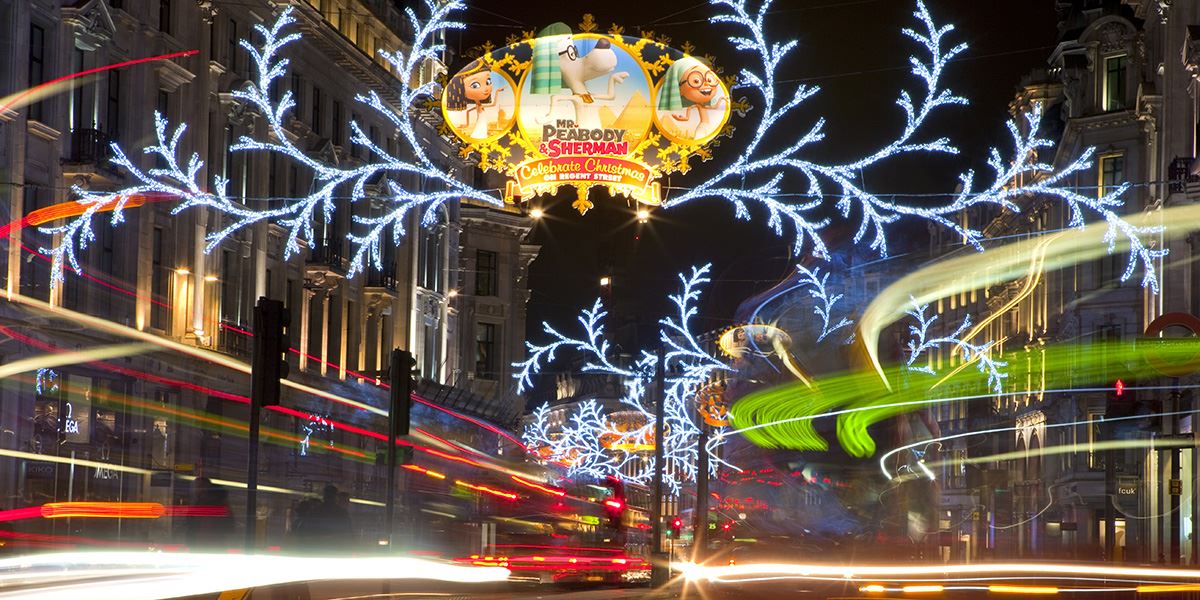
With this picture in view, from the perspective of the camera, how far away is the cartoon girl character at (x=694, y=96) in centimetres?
1809

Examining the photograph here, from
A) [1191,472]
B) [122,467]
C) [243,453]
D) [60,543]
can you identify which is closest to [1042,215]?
[1191,472]

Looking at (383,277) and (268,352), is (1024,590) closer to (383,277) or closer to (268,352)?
(268,352)

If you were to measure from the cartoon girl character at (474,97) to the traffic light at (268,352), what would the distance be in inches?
160

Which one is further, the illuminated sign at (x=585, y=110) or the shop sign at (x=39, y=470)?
the shop sign at (x=39, y=470)

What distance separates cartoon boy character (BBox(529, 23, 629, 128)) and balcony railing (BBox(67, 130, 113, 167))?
19.5 meters

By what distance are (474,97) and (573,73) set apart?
1.07m

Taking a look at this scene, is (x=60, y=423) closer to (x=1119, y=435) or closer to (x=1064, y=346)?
(x=1119, y=435)

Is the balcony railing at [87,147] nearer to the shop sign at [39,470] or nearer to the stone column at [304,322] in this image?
the shop sign at [39,470]

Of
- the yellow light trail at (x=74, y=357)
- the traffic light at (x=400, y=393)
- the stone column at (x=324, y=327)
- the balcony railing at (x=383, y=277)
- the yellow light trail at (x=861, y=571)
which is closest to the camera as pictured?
the traffic light at (x=400, y=393)

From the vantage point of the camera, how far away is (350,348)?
55625mm

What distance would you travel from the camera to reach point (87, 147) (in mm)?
35312

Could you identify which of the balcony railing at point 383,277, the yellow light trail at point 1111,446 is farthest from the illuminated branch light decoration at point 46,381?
the yellow light trail at point 1111,446

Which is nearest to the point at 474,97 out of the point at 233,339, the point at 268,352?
the point at 268,352

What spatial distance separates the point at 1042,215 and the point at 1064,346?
35.5 feet
